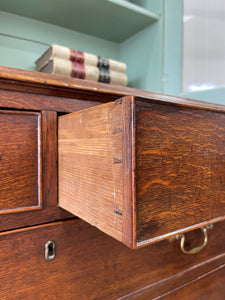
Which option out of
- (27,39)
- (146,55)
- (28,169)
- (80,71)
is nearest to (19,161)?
(28,169)

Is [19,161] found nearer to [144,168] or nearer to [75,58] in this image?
[144,168]

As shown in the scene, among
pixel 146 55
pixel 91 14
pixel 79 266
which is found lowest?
pixel 79 266

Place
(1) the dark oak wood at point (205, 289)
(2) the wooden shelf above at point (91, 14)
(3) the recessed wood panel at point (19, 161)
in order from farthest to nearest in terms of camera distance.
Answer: (2) the wooden shelf above at point (91, 14) → (1) the dark oak wood at point (205, 289) → (3) the recessed wood panel at point (19, 161)

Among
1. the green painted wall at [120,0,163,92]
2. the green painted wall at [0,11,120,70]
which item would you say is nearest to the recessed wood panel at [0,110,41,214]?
the green painted wall at [0,11,120,70]

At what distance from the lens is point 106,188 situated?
0.34 metres

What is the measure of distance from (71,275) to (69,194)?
178mm

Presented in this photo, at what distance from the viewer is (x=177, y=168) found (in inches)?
13.9

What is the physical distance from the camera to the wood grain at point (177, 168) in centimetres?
31

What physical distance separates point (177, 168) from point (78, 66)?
0.52m

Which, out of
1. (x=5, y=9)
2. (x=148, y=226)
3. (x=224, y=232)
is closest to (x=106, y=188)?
(x=148, y=226)

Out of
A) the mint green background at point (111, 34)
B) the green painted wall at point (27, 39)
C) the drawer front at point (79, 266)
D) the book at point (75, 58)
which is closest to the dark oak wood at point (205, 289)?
the drawer front at point (79, 266)

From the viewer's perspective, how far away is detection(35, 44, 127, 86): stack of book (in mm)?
692

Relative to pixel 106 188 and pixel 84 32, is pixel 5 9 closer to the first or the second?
pixel 84 32

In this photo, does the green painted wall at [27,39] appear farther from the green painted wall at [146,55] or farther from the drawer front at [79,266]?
the drawer front at [79,266]
